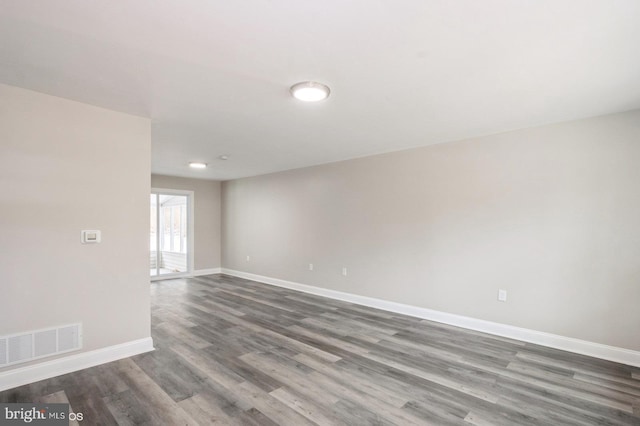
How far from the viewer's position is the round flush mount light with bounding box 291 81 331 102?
7.86ft

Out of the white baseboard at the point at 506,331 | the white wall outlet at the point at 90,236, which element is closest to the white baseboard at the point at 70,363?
the white wall outlet at the point at 90,236

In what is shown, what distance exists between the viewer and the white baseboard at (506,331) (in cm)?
296

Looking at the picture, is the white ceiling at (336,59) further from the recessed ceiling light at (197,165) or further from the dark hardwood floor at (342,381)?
the dark hardwood floor at (342,381)

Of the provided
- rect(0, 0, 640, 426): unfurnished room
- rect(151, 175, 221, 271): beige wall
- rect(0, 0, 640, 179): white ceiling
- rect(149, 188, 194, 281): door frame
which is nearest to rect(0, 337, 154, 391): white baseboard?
rect(0, 0, 640, 426): unfurnished room

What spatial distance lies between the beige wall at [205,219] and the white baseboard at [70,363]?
179 inches

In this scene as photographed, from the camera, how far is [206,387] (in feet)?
8.00

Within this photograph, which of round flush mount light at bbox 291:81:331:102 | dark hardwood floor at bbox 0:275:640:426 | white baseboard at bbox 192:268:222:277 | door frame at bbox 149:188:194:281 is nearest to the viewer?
dark hardwood floor at bbox 0:275:640:426

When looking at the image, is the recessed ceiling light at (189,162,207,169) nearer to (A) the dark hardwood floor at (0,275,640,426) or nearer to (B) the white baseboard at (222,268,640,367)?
(A) the dark hardwood floor at (0,275,640,426)

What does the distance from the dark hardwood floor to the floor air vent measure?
247 millimetres

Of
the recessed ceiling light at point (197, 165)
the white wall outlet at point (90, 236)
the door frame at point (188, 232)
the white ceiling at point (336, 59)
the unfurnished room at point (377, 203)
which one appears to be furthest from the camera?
the door frame at point (188, 232)

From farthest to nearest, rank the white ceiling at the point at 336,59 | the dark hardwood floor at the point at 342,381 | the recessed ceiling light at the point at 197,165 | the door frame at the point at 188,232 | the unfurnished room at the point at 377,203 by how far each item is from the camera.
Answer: the door frame at the point at 188,232 → the recessed ceiling light at the point at 197,165 → the dark hardwood floor at the point at 342,381 → the unfurnished room at the point at 377,203 → the white ceiling at the point at 336,59

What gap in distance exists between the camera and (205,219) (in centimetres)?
766

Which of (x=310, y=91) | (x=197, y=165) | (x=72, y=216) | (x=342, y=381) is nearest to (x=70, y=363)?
(x=72, y=216)

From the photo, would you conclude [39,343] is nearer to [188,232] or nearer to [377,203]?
[377,203]
